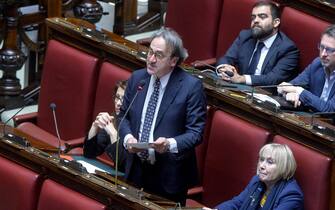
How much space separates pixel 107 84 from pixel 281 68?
0.94ft

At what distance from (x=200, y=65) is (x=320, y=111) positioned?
36 cm

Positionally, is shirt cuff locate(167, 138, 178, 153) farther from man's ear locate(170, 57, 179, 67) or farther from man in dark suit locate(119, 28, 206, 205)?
man's ear locate(170, 57, 179, 67)

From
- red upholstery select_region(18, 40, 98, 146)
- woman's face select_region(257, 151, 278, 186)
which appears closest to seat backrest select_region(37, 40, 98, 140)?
red upholstery select_region(18, 40, 98, 146)

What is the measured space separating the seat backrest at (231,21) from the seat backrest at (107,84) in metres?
0.30

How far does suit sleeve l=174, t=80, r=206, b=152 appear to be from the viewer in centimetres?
153

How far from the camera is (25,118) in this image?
190 centimetres

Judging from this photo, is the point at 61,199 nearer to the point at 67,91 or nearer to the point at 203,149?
the point at 203,149

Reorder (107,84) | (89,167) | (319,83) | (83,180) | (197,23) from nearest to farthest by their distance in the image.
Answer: (83,180) < (89,167) < (319,83) < (107,84) < (197,23)

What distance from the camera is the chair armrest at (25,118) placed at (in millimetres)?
1897

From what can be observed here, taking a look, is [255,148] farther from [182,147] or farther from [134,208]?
[134,208]

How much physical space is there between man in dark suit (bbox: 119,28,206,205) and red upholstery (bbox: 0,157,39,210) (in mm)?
139

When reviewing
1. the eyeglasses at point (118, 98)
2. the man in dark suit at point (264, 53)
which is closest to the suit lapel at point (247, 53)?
the man in dark suit at point (264, 53)

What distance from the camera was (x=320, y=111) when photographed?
1.64 metres

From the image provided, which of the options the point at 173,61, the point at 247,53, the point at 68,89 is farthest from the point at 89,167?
the point at 247,53
